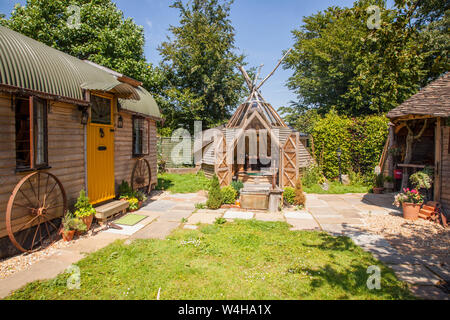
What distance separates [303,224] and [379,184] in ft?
21.4

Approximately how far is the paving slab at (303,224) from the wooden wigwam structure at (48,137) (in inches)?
230

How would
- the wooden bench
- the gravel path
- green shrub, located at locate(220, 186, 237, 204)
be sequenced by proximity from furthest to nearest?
green shrub, located at locate(220, 186, 237, 204)
the wooden bench
the gravel path

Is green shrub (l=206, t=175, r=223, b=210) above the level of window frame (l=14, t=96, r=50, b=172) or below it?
below

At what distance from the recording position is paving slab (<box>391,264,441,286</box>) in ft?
13.3

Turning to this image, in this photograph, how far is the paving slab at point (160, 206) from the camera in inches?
336

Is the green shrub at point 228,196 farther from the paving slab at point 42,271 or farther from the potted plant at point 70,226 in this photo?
the paving slab at point 42,271

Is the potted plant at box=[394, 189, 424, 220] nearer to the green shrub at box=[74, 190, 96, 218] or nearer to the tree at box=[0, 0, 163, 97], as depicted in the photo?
the green shrub at box=[74, 190, 96, 218]

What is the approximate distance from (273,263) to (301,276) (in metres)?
0.61

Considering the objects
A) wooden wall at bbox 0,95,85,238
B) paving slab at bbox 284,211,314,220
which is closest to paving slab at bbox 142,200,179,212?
wooden wall at bbox 0,95,85,238

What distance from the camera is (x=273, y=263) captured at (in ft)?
15.3

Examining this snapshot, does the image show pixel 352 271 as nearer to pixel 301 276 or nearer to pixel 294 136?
pixel 301 276

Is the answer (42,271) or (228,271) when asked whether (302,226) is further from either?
(42,271)

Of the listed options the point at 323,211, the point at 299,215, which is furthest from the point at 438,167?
the point at 299,215
